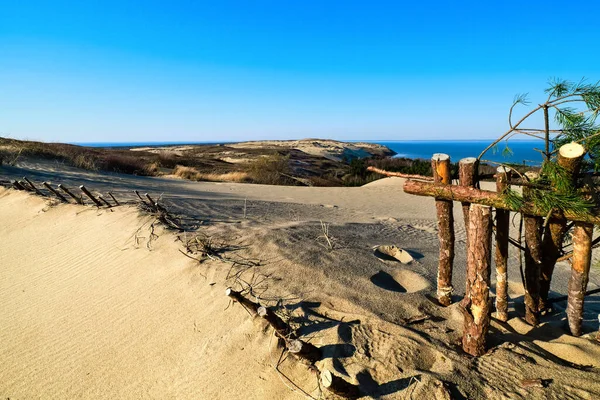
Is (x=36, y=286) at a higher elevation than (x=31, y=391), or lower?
higher

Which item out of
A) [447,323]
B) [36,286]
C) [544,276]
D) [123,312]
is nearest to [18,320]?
[36,286]

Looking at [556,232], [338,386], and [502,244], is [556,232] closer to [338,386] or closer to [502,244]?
[502,244]

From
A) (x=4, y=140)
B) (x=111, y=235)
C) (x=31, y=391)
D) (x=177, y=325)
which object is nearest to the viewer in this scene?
(x=31, y=391)

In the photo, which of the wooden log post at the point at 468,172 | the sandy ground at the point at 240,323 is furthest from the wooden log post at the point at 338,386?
the wooden log post at the point at 468,172

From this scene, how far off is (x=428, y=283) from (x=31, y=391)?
13.5 feet

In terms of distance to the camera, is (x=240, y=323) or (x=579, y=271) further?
(x=240, y=323)

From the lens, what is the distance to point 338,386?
215 centimetres

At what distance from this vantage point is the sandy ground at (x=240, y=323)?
254cm

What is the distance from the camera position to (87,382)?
3.11 metres

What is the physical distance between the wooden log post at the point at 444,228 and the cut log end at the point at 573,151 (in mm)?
814

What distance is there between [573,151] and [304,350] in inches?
93.0

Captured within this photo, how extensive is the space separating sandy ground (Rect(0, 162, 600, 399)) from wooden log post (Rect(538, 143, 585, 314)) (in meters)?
0.37

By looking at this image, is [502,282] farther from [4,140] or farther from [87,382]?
[4,140]

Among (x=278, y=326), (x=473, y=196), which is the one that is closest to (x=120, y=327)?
(x=278, y=326)
